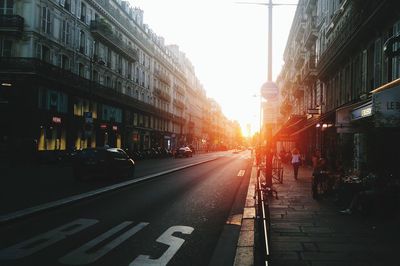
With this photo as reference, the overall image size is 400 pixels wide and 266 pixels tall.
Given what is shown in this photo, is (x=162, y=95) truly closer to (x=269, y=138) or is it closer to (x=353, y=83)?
(x=353, y=83)

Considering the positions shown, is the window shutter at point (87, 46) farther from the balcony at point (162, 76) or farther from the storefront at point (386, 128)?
the storefront at point (386, 128)

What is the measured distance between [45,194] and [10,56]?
22704 mm

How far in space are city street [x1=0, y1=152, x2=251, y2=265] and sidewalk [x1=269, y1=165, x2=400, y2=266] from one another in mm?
1135

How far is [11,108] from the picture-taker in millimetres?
31109

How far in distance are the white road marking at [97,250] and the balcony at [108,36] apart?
3697cm

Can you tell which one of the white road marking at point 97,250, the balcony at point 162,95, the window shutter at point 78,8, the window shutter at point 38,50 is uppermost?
the window shutter at point 78,8

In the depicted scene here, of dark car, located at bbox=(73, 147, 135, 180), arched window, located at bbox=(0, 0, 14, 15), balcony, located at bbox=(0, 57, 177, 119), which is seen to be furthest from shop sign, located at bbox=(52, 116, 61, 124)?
dark car, located at bbox=(73, 147, 135, 180)

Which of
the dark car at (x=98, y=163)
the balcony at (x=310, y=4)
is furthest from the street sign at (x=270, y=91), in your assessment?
the balcony at (x=310, y=4)

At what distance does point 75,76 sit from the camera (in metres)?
37.3

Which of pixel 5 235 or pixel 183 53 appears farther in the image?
pixel 183 53

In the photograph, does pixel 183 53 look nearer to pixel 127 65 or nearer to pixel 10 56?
pixel 127 65

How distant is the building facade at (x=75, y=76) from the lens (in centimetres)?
3127

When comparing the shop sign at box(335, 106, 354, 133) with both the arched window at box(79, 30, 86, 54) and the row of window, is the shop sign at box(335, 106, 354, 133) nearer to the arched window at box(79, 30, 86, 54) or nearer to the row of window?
the row of window

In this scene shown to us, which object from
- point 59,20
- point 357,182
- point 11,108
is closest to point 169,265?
point 357,182
